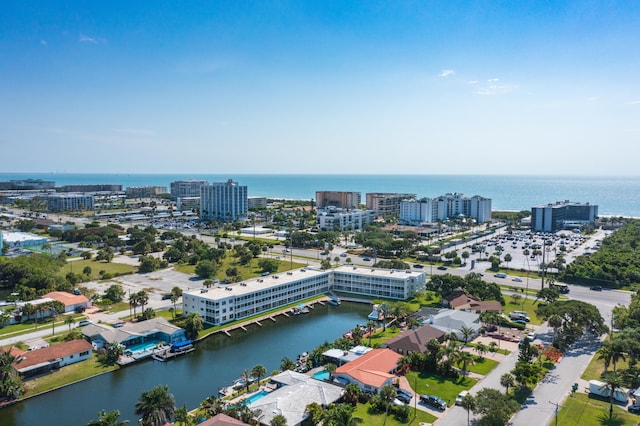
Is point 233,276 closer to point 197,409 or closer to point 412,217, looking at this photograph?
point 197,409

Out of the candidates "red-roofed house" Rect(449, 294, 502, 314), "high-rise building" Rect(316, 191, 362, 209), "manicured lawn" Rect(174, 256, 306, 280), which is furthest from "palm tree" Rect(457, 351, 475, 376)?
"high-rise building" Rect(316, 191, 362, 209)

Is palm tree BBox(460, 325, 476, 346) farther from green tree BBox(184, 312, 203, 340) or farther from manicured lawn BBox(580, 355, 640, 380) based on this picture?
green tree BBox(184, 312, 203, 340)

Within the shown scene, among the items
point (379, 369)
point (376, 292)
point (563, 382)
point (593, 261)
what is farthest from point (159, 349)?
point (593, 261)

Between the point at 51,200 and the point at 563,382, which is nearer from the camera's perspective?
the point at 563,382

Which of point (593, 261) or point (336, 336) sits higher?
point (593, 261)

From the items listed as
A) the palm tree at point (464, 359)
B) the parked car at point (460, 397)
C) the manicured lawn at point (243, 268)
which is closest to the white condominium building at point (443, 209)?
the manicured lawn at point (243, 268)

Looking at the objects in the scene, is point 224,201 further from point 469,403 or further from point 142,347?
point 469,403
